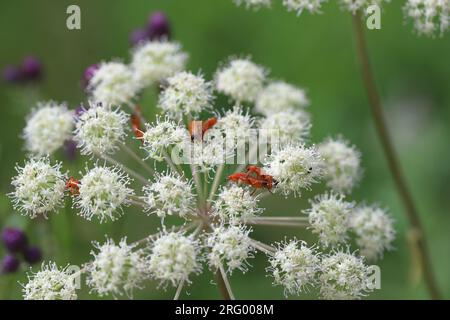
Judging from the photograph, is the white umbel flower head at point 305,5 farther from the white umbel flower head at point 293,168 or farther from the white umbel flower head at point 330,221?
the white umbel flower head at point 330,221

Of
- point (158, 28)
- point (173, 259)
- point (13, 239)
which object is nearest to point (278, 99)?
point (158, 28)

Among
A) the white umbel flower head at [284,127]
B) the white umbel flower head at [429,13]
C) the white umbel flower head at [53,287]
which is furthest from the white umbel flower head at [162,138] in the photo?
the white umbel flower head at [429,13]

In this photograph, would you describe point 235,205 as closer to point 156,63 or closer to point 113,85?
point 113,85

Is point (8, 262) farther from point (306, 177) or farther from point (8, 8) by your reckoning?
point (8, 8)

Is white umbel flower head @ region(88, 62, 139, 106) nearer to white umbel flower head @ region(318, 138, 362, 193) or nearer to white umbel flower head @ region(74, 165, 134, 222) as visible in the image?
white umbel flower head @ region(74, 165, 134, 222)

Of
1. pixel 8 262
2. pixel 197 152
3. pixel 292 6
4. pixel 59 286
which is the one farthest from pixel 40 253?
pixel 292 6
